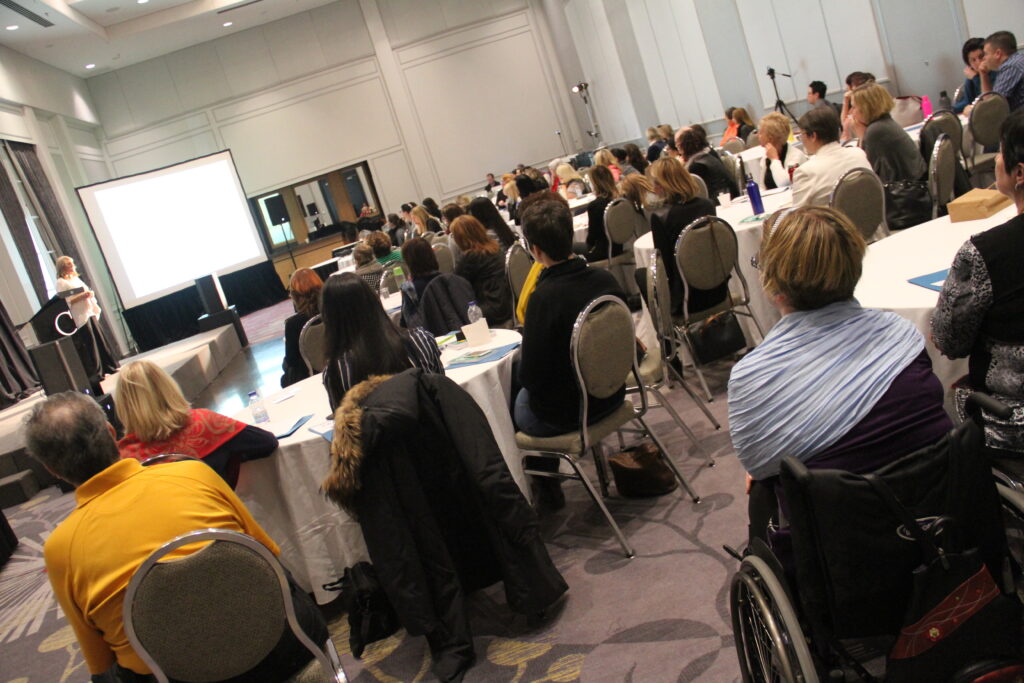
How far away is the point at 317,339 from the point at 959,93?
6.10 metres

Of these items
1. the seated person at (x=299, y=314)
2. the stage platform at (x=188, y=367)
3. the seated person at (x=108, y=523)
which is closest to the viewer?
the seated person at (x=108, y=523)

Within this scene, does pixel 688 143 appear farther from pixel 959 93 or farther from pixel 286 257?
pixel 286 257

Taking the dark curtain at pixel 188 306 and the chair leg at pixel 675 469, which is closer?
the chair leg at pixel 675 469

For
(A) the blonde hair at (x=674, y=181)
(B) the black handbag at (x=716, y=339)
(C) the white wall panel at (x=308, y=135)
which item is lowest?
(B) the black handbag at (x=716, y=339)

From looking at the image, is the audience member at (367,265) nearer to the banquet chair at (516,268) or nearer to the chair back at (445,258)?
the chair back at (445,258)

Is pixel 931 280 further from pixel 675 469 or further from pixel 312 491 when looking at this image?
pixel 312 491

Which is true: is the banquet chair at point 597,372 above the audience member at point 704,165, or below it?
below

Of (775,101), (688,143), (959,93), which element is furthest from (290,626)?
(775,101)

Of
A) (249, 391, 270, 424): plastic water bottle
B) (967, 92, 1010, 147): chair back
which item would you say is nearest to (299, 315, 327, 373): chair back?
(249, 391, 270, 424): plastic water bottle

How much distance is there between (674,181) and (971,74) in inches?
160

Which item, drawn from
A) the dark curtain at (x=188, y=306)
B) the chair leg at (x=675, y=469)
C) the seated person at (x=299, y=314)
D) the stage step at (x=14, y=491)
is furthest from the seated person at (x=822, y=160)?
the dark curtain at (x=188, y=306)

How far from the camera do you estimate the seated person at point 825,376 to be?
157 cm

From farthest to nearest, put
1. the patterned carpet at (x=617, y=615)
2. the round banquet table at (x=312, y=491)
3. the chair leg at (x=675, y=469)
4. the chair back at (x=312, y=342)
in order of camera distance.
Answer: the chair back at (x=312, y=342) < the chair leg at (x=675, y=469) < the round banquet table at (x=312, y=491) < the patterned carpet at (x=617, y=615)

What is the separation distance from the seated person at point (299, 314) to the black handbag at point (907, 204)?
3.11m
